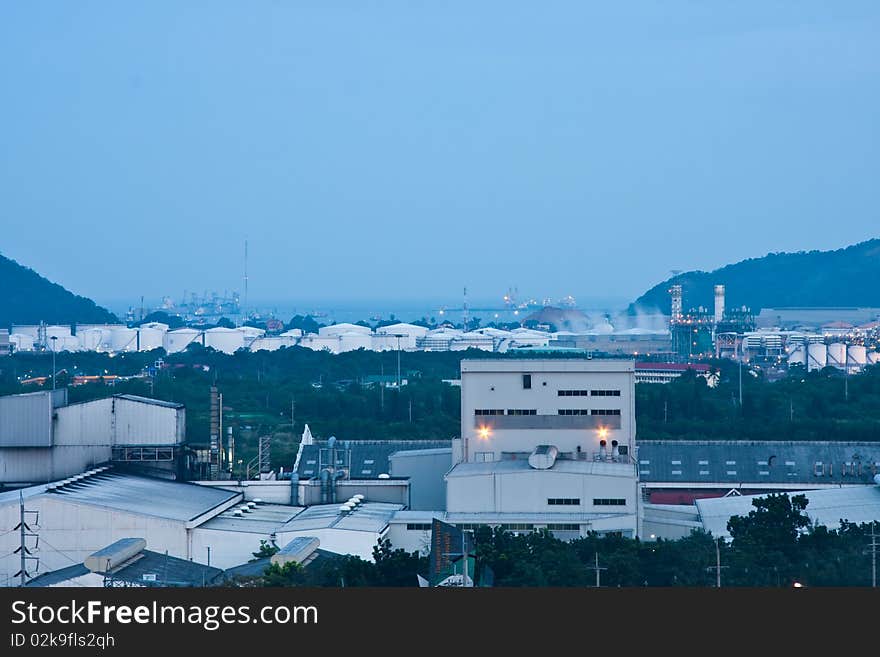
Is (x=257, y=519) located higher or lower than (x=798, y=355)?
lower

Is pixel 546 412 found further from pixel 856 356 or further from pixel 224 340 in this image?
pixel 224 340

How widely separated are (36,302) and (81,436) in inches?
3551

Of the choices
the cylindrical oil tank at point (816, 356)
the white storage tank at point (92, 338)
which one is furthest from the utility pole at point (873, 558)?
the white storage tank at point (92, 338)

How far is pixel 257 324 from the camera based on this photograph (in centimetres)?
10850

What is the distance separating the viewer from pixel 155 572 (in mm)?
15219

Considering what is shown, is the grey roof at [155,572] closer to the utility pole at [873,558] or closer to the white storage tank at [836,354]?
the utility pole at [873,558]

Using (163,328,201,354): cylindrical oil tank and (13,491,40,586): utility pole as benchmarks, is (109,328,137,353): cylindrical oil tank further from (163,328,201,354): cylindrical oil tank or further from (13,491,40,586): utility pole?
(13,491,40,586): utility pole

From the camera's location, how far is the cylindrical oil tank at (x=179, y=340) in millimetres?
77125

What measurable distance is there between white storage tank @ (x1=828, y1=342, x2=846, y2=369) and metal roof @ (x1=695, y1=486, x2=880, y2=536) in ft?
133

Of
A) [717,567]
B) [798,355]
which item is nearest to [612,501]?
[717,567]

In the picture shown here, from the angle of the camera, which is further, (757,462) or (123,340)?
(123,340)

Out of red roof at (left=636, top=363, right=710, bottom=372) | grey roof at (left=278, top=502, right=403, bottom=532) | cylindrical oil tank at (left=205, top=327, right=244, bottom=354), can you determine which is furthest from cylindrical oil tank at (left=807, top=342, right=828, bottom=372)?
grey roof at (left=278, top=502, right=403, bottom=532)

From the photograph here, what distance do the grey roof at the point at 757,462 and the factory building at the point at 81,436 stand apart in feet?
25.0

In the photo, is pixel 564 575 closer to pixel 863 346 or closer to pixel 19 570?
pixel 19 570
